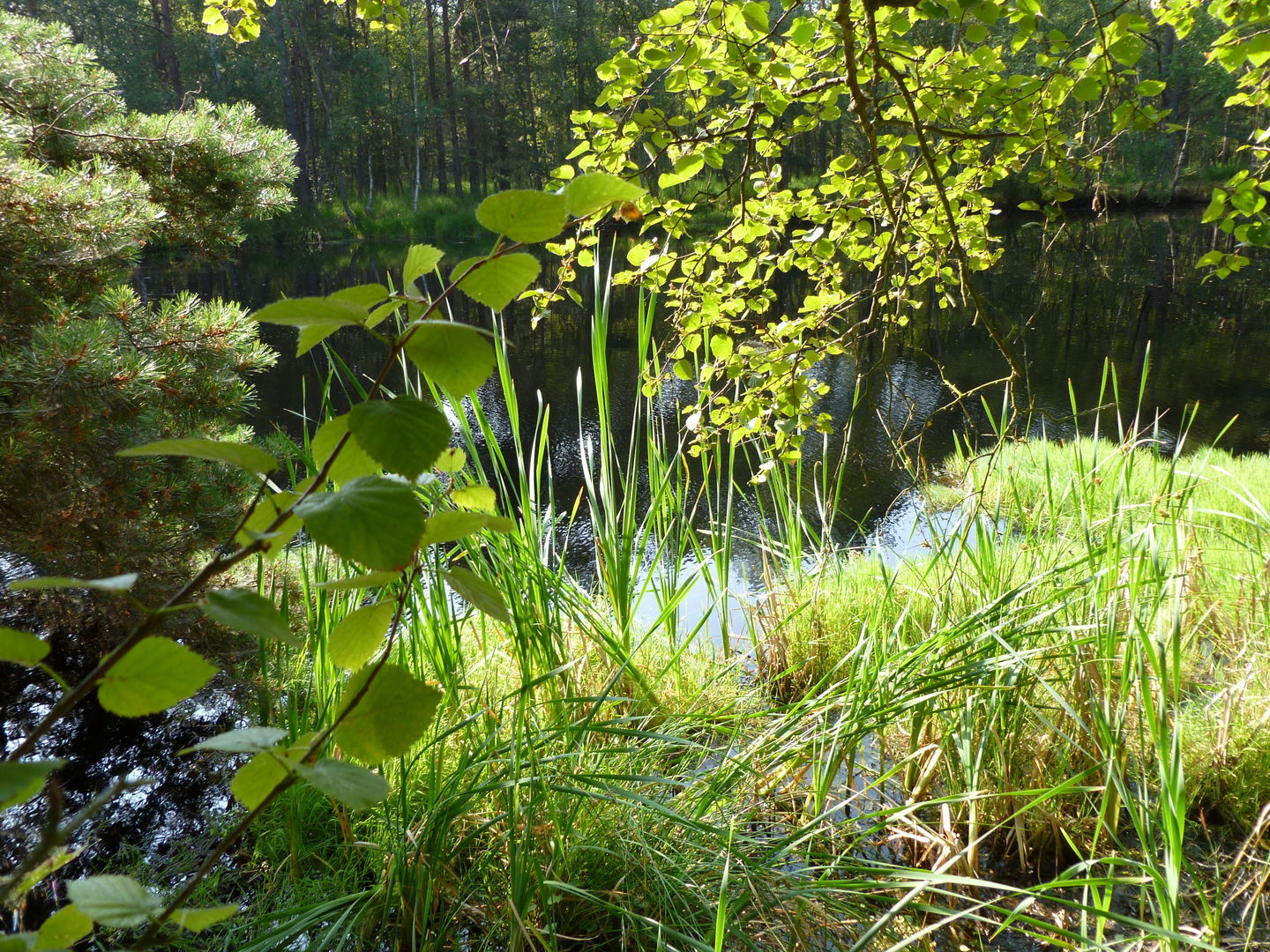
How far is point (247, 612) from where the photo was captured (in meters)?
0.28

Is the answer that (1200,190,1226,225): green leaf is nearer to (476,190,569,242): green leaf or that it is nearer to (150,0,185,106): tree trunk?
(476,190,569,242): green leaf

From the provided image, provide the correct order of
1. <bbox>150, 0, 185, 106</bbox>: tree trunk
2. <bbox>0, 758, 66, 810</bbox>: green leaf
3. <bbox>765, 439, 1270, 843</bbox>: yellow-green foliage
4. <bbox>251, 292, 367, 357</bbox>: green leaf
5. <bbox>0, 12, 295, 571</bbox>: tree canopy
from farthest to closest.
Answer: <bbox>150, 0, 185, 106</bbox>: tree trunk < <bbox>0, 12, 295, 571</bbox>: tree canopy < <bbox>765, 439, 1270, 843</bbox>: yellow-green foliage < <bbox>251, 292, 367, 357</bbox>: green leaf < <bbox>0, 758, 66, 810</bbox>: green leaf

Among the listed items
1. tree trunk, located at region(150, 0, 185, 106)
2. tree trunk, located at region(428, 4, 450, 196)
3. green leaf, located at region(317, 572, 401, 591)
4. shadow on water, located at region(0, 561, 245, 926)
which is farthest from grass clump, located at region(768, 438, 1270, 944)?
tree trunk, located at region(428, 4, 450, 196)

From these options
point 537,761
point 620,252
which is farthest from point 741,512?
point 620,252

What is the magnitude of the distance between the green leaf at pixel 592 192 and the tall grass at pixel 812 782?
0.61 meters

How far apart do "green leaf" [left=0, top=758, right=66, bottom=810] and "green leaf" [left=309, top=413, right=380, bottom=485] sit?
0.50ft

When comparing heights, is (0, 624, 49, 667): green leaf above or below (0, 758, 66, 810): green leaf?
above

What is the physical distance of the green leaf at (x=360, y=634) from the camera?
1.31 ft

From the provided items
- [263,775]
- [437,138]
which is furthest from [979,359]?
[437,138]

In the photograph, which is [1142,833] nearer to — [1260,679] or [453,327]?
[1260,679]

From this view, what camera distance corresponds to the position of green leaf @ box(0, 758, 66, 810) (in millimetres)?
229

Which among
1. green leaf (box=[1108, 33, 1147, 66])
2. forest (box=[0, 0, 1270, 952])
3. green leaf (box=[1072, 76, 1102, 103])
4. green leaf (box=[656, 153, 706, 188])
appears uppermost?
green leaf (box=[1108, 33, 1147, 66])

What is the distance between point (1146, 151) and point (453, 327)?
67.3 ft

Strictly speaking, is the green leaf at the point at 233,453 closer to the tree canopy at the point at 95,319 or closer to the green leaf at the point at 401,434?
the green leaf at the point at 401,434
